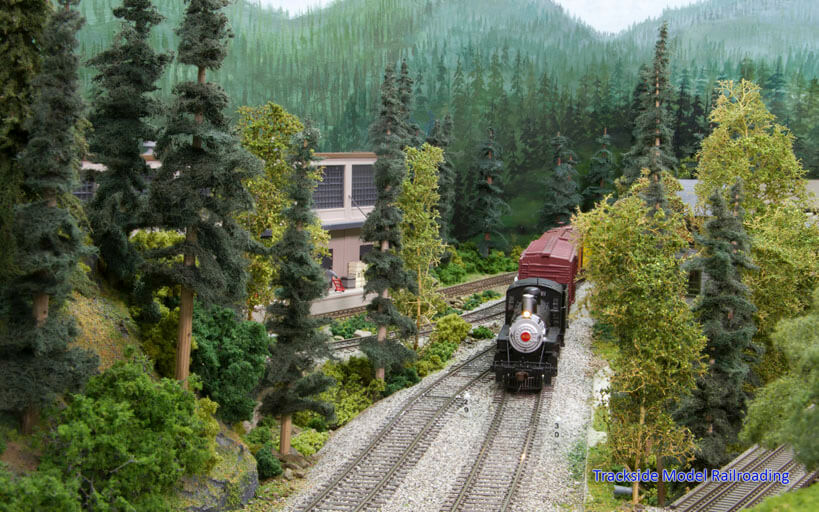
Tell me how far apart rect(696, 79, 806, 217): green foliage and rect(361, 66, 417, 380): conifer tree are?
14.8 metres

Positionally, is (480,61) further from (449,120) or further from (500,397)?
(500,397)

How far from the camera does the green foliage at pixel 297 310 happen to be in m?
23.9

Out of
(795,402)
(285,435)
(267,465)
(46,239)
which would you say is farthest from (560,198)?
(46,239)

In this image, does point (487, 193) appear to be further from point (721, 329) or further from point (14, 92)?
point (14, 92)

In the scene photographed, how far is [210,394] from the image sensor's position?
2317 cm

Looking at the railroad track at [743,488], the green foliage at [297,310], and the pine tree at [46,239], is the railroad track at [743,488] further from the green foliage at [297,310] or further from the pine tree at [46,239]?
the pine tree at [46,239]

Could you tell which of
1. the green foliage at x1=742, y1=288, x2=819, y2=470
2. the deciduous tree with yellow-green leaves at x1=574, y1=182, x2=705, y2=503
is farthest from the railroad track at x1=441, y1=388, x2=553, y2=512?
the green foliage at x1=742, y1=288, x2=819, y2=470

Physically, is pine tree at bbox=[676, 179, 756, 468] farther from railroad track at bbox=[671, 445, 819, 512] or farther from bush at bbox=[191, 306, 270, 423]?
bush at bbox=[191, 306, 270, 423]

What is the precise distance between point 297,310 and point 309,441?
522cm

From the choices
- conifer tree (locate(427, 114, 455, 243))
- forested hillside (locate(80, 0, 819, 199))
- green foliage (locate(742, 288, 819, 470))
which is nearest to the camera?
green foliage (locate(742, 288, 819, 470))

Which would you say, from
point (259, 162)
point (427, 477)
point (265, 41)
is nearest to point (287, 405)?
point (427, 477)

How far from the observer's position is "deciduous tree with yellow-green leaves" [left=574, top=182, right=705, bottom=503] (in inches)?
795

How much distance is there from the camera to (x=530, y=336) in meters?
29.3

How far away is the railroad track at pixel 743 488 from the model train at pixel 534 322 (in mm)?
8362
